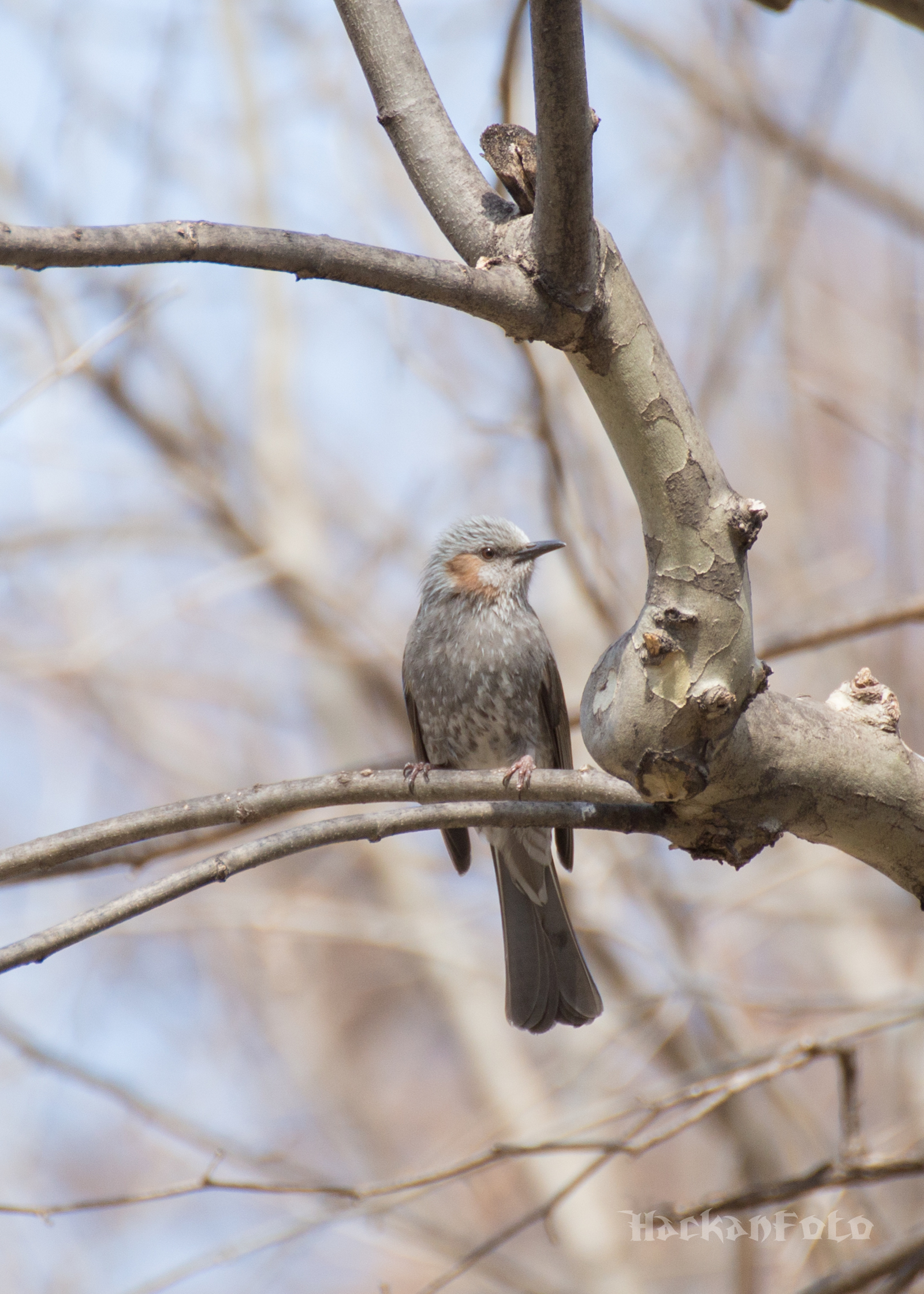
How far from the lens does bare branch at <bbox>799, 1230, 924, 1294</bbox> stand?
2592mm

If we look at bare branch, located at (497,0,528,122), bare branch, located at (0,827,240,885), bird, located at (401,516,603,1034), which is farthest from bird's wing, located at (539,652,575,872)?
bare branch, located at (497,0,528,122)

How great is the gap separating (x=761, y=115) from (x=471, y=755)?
3621mm

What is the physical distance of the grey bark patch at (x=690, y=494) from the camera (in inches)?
69.1

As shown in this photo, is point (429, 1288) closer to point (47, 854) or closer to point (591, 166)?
point (47, 854)

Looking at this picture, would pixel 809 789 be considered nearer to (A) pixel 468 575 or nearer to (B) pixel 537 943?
(B) pixel 537 943

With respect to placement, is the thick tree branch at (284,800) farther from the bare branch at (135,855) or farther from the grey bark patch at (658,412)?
the bare branch at (135,855)

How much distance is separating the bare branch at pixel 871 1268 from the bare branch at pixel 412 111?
2.43m

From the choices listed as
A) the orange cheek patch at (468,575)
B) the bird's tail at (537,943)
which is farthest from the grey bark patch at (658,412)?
the orange cheek patch at (468,575)

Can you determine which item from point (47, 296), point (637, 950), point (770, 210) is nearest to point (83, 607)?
point (47, 296)

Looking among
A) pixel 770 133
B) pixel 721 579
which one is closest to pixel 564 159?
pixel 721 579

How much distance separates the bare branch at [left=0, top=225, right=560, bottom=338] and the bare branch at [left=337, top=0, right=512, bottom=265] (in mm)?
306

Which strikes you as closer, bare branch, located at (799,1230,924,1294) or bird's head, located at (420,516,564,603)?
bare branch, located at (799,1230,924,1294)

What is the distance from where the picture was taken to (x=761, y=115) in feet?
18.5

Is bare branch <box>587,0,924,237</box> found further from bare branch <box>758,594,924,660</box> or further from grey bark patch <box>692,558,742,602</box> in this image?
grey bark patch <box>692,558,742,602</box>
